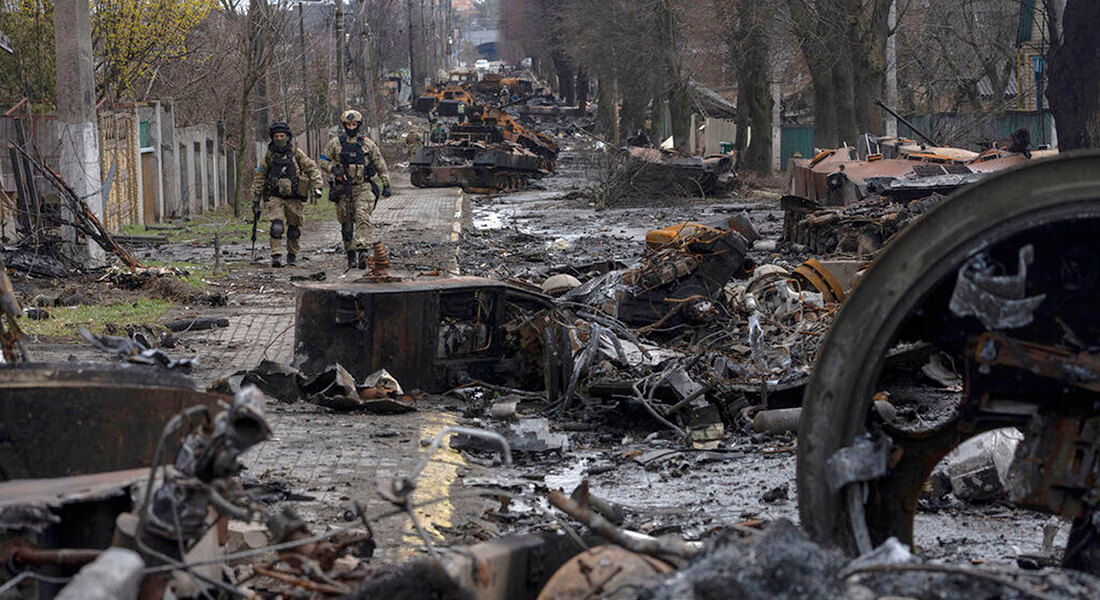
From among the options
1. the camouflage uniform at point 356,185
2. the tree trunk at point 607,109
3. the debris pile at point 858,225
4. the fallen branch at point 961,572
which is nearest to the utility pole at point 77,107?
the camouflage uniform at point 356,185

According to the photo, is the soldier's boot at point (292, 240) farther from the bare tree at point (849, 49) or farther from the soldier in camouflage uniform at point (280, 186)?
the bare tree at point (849, 49)

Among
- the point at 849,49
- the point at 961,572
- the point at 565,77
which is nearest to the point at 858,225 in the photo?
the point at 961,572

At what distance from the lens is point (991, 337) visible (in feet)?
11.3

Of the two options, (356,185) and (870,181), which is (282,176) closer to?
(356,185)

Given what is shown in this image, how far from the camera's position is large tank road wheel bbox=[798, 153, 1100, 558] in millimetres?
3326

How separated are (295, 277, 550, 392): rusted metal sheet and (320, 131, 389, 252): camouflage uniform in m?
6.92

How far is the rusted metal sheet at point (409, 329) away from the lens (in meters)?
9.66

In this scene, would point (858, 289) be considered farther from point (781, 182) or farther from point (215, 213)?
point (781, 182)

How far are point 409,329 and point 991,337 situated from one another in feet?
22.2

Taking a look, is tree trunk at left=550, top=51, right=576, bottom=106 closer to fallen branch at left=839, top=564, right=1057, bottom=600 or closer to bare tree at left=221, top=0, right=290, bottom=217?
bare tree at left=221, top=0, right=290, bottom=217

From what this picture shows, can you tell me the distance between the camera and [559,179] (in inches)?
1686

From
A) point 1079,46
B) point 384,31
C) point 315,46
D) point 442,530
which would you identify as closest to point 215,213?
point 315,46

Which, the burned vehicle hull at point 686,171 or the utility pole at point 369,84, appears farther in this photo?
the utility pole at point 369,84

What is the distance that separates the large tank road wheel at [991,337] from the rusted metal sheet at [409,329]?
20.7 feet
